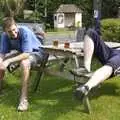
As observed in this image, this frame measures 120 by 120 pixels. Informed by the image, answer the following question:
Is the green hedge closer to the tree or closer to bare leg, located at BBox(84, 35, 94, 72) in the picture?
the tree

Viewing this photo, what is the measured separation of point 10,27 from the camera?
6.29 meters

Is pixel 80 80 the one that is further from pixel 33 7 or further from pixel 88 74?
pixel 33 7

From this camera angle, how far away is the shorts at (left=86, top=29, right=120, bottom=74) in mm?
5855

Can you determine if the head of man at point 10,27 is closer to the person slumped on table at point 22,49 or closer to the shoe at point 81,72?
the person slumped on table at point 22,49

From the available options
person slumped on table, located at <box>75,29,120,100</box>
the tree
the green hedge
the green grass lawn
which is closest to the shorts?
person slumped on table, located at <box>75,29,120,100</box>

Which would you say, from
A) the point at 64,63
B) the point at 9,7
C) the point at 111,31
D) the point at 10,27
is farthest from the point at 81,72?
the point at 111,31

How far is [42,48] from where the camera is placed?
6855 mm

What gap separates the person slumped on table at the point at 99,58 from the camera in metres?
5.43

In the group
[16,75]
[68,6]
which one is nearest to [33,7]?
[68,6]

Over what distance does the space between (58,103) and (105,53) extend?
96 cm

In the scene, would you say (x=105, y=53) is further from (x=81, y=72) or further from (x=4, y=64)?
(x=4, y=64)

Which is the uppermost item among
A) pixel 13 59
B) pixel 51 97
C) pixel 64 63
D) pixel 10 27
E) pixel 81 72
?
pixel 10 27

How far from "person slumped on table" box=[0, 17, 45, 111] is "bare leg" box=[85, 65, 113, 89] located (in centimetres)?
111

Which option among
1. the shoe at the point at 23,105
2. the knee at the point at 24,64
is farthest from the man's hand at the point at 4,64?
the shoe at the point at 23,105
